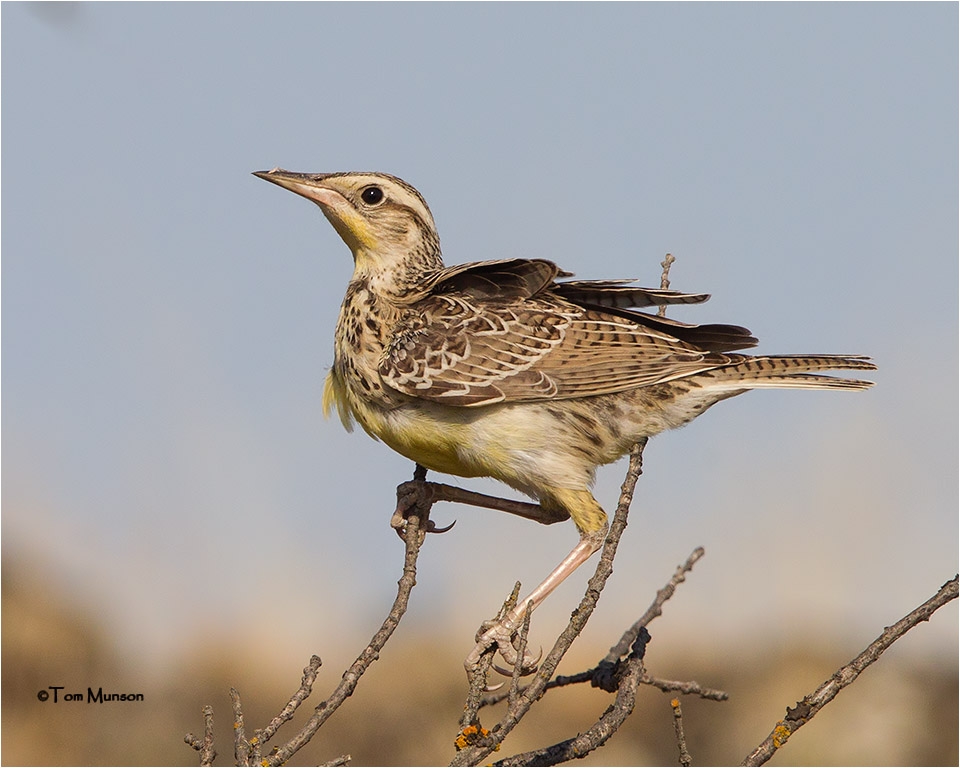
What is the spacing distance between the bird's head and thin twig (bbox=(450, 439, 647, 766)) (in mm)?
2510

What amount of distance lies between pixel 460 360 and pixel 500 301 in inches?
24.9

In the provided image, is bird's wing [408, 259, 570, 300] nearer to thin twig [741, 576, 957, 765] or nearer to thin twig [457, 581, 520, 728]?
thin twig [457, 581, 520, 728]

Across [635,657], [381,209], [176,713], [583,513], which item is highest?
[381,209]

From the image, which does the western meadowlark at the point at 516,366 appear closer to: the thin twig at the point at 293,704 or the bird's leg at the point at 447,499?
the bird's leg at the point at 447,499

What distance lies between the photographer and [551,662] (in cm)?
405

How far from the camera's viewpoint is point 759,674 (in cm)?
1206

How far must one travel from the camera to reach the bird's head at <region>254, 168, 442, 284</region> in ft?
20.7

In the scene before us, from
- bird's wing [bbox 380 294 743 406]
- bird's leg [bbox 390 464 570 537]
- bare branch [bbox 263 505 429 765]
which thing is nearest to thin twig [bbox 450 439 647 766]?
bare branch [bbox 263 505 429 765]

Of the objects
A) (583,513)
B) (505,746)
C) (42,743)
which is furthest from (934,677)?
(42,743)

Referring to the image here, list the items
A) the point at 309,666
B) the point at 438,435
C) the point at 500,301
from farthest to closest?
the point at 500,301 → the point at 438,435 → the point at 309,666

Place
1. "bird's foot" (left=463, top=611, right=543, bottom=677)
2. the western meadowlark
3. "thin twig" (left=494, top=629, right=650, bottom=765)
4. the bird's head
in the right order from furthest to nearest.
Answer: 1. the bird's head
2. the western meadowlark
3. "bird's foot" (left=463, top=611, right=543, bottom=677)
4. "thin twig" (left=494, top=629, right=650, bottom=765)

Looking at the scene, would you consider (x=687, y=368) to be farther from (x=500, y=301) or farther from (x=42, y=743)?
(x=42, y=743)

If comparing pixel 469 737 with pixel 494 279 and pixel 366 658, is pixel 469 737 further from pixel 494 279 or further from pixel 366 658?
pixel 494 279

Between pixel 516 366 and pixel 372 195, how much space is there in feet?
4.74
